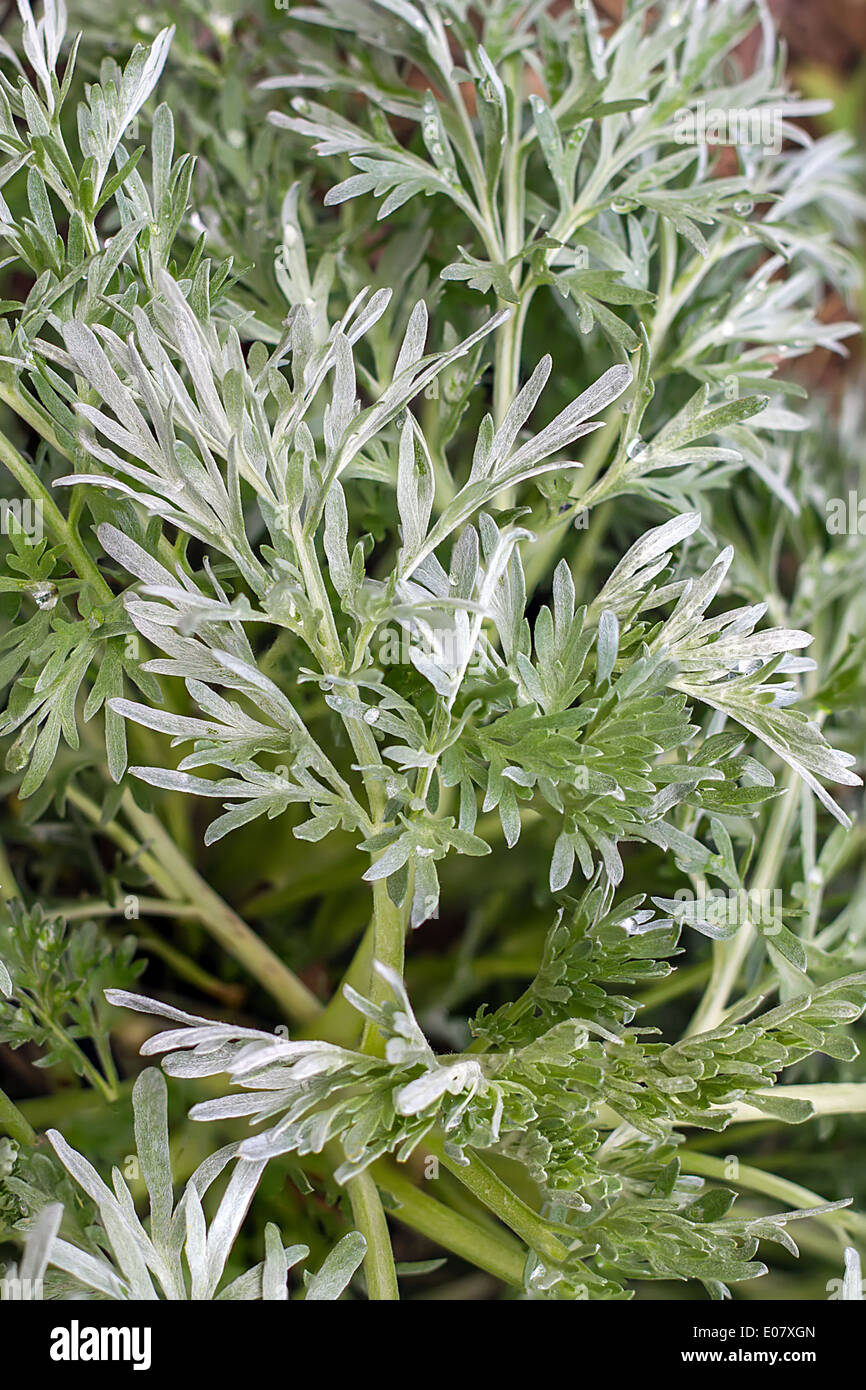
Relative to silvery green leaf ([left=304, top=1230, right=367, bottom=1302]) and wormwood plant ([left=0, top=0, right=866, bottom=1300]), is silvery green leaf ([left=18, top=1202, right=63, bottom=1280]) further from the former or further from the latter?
silvery green leaf ([left=304, top=1230, right=367, bottom=1302])

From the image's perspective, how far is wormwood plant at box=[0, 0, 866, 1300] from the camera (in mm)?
425

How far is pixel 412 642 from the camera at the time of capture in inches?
18.6

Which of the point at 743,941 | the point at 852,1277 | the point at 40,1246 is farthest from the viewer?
the point at 743,941

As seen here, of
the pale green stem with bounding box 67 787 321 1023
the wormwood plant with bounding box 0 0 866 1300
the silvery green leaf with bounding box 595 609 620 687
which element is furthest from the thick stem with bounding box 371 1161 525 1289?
the silvery green leaf with bounding box 595 609 620 687

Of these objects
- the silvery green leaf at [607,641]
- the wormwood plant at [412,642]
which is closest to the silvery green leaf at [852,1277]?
the wormwood plant at [412,642]

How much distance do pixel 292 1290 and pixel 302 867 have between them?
0.82 feet

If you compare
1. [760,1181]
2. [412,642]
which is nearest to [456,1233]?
[760,1181]

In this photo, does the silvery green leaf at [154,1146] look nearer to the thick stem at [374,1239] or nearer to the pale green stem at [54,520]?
the thick stem at [374,1239]

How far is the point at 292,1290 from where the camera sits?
65 cm

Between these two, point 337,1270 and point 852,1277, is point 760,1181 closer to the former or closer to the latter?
point 852,1277
